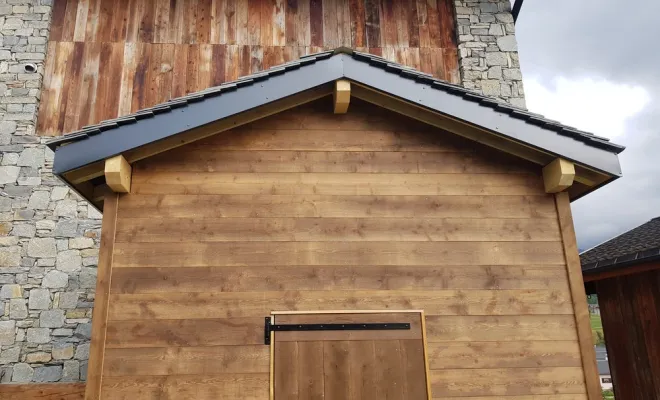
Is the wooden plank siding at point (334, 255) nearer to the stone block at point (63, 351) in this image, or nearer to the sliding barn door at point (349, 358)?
the sliding barn door at point (349, 358)

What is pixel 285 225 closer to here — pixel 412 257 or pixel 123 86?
pixel 412 257

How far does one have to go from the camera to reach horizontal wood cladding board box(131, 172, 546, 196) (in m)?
4.28

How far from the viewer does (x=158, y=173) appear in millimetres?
4301

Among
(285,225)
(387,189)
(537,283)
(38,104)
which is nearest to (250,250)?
(285,225)

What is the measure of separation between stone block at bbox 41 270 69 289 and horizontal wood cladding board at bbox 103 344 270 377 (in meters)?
4.49

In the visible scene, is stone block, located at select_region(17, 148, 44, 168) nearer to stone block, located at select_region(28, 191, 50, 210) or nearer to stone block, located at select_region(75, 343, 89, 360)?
stone block, located at select_region(28, 191, 50, 210)

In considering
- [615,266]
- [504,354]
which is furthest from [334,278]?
[615,266]

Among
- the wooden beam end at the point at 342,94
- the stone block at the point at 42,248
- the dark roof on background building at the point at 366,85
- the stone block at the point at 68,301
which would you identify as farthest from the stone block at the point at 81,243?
the wooden beam end at the point at 342,94

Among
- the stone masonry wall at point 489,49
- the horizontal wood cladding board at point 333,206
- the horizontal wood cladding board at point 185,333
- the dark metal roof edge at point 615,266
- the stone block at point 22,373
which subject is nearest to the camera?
the horizontal wood cladding board at point 185,333

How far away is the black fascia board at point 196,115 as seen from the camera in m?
3.97

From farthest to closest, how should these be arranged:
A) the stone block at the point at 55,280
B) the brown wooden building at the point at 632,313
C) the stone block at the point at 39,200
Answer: the stone block at the point at 39,200
the stone block at the point at 55,280
the brown wooden building at the point at 632,313

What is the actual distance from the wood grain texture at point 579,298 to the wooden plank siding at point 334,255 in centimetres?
6

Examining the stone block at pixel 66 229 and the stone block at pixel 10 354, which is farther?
the stone block at pixel 66 229

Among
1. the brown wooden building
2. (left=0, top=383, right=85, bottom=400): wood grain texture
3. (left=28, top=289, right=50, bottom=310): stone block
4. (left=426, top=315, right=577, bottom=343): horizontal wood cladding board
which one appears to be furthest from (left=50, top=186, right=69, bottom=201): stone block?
the brown wooden building
